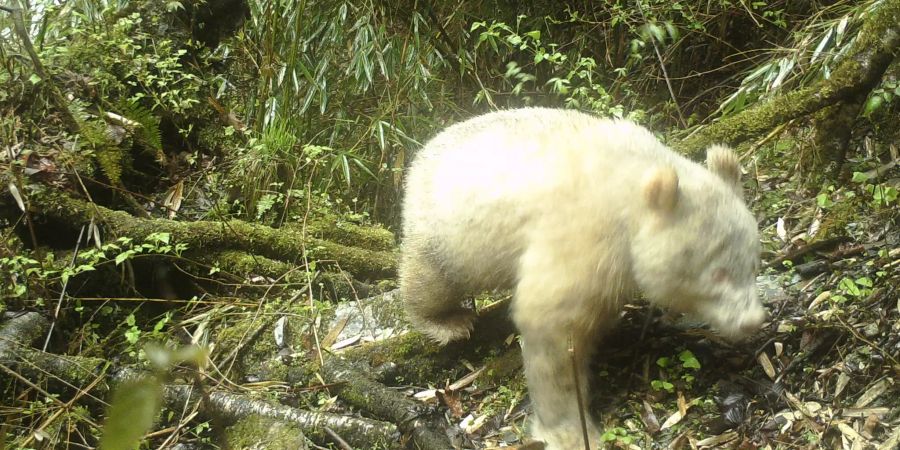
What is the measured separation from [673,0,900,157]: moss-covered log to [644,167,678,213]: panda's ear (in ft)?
5.73

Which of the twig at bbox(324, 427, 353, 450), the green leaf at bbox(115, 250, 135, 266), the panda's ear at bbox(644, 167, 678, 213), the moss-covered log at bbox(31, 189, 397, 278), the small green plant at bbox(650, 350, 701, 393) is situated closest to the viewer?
the panda's ear at bbox(644, 167, 678, 213)

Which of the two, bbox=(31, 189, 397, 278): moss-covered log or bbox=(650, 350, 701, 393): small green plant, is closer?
bbox=(650, 350, 701, 393): small green plant

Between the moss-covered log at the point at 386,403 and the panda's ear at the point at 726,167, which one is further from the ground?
the panda's ear at the point at 726,167

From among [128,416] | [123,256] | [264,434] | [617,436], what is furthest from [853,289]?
[123,256]

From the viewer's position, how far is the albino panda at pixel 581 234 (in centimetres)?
330

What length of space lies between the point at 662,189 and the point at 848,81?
2.08 meters

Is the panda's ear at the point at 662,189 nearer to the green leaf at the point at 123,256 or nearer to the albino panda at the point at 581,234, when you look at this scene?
the albino panda at the point at 581,234

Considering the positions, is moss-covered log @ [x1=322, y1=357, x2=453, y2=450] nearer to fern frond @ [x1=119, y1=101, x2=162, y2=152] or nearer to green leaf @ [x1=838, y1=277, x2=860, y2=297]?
green leaf @ [x1=838, y1=277, x2=860, y2=297]

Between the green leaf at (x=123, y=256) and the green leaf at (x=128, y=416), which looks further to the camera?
the green leaf at (x=123, y=256)

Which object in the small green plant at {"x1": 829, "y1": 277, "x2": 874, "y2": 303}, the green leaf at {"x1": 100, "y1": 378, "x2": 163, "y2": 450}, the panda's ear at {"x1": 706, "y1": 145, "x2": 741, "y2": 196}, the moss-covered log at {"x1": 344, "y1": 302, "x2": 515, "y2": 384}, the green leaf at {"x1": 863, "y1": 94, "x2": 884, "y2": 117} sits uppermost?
the green leaf at {"x1": 100, "y1": 378, "x2": 163, "y2": 450}

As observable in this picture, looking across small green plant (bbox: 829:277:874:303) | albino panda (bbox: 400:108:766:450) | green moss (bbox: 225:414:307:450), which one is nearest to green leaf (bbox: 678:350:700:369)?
albino panda (bbox: 400:108:766:450)

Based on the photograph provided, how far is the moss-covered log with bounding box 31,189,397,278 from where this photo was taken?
5238 millimetres

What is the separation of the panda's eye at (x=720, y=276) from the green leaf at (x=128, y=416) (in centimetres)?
295

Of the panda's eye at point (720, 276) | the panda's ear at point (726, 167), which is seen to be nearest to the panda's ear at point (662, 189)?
the panda's eye at point (720, 276)
